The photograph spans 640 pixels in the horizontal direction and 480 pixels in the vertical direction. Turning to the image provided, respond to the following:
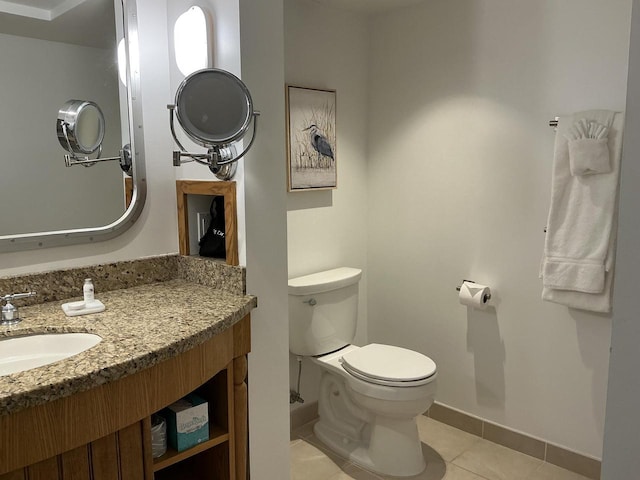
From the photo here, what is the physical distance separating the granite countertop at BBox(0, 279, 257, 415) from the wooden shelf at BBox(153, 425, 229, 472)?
13.6 inches

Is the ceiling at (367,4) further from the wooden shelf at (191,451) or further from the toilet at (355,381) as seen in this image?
the wooden shelf at (191,451)

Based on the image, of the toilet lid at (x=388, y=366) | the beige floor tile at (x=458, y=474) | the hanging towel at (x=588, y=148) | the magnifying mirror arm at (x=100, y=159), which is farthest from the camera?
the beige floor tile at (x=458, y=474)

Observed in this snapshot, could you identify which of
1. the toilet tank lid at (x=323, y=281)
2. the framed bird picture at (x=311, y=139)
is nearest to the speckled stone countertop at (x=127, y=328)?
the toilet tank lid at (x=323, y=281)

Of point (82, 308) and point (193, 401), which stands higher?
Answer: point (82, 308)

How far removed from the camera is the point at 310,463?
Answer: 245 centimetres

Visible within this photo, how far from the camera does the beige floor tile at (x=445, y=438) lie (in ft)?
8.27

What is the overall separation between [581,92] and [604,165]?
1.10 ft

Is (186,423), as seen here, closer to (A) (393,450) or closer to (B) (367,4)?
(A) (393,450)

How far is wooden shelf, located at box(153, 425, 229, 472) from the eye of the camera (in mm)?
1400

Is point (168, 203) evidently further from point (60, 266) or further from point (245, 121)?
point (245, 121)

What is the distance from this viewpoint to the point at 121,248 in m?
1.84

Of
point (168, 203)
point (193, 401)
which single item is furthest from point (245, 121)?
point (193, 401)

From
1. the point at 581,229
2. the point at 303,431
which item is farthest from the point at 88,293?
the point at 581,229

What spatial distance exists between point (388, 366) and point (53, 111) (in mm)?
1615
